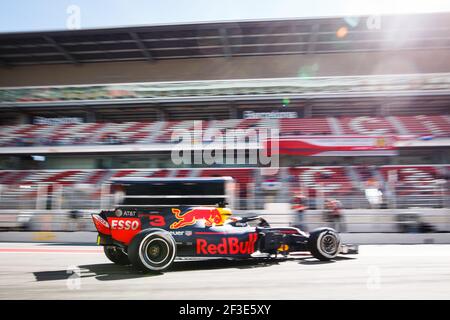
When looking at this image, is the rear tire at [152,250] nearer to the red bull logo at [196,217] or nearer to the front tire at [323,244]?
the red bull logo at [196,217]

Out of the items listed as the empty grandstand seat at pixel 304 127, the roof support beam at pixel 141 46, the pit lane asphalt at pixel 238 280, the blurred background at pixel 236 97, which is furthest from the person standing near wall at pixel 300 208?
the roof support beam at pixel 141 46

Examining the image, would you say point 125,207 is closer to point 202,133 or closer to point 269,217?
point 269,217

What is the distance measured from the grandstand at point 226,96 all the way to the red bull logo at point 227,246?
413 inches

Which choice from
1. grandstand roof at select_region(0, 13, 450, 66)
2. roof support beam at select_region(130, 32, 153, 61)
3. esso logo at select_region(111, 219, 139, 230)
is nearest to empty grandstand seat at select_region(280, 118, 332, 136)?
A: grandstand roof at select_region(0, 13, 450, 66)

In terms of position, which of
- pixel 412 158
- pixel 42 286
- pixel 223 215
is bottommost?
pixel 42 286

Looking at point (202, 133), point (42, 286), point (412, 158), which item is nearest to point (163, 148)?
point (202, 133)

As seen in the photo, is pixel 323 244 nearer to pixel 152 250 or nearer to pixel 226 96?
pixel 152 250

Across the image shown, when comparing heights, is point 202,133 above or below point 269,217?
above

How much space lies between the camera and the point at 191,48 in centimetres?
2262

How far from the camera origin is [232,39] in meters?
21.7

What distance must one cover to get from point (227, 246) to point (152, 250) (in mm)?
1158

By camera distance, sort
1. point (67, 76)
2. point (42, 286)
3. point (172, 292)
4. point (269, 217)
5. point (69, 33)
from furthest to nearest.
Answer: point (67, 76), point (69, 33), point (269, 217), point (42, 286), point (172, 292)

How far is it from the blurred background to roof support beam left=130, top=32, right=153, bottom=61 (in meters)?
0.10

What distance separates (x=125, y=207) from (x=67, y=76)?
22.0 m
